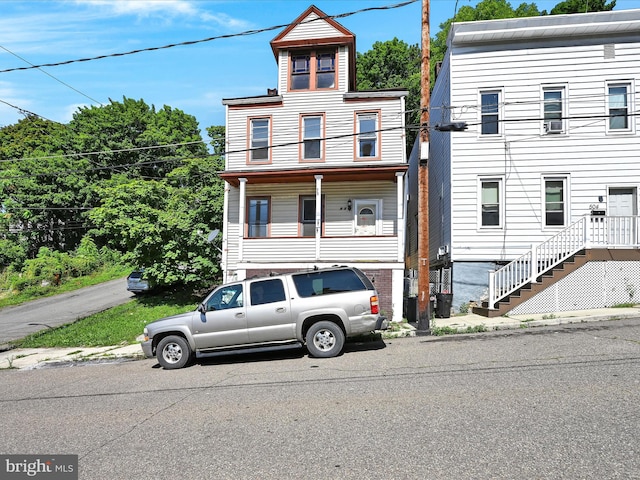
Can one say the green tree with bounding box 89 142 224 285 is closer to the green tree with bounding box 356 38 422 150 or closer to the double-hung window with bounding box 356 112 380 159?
the double-hung window with bounding box 356 112 380 159

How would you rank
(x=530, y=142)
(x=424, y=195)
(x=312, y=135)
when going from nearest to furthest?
1. (x=424, y=195)
2. (x=530, y=142)
3. (x=312, y=135)

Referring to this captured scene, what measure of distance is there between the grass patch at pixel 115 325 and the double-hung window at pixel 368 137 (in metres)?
9.10

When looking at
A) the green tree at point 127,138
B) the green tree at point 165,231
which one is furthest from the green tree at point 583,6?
the green tree at point 127,138

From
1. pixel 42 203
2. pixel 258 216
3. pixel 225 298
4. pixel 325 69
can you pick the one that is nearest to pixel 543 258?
pixel 225 298

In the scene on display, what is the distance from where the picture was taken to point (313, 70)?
755 inches

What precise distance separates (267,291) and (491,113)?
1129 cm

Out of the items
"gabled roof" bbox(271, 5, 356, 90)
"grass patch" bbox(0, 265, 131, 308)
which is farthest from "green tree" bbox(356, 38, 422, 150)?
"grass patch" bbox(0, 265, 131, 308)

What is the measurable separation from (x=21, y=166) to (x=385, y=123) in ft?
108

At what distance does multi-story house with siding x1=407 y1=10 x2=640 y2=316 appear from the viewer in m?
16.3

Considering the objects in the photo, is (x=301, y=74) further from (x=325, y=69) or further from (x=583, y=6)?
(x=583, y=6)

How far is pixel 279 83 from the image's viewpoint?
1931 centimetres

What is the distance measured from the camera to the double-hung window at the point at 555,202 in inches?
648

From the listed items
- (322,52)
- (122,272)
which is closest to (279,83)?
(322,52)

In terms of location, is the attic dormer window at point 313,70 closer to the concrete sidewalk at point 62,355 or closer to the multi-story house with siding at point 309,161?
the multi-story house with siding at point 309,161
